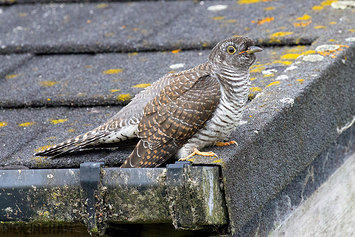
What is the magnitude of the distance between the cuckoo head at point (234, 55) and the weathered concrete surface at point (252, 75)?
300mm

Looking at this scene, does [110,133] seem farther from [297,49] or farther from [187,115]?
[297,49]

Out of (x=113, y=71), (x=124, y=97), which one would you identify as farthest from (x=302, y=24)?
(x=124, y=97)

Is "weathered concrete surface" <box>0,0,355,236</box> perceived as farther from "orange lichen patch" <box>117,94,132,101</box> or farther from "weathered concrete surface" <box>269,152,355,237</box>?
"weathered concrete surface" <box>269,152,355,237</box>

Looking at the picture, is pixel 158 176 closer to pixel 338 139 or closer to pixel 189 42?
pixel 338 139

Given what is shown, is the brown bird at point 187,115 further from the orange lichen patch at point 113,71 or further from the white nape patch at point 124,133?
the orange lichen patch at point 113,71

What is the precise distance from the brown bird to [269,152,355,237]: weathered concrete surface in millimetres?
843

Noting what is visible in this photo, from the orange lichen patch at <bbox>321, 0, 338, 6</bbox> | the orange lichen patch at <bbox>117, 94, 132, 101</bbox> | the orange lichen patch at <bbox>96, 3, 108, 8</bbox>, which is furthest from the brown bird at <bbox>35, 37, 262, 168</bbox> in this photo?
the orange lichen patch at <bbox>96, 3, 108, 8</bbox>

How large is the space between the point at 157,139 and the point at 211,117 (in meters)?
0.31

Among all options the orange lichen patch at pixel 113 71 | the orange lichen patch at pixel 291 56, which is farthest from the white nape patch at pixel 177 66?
the orange lichen patch at pixel 291 56

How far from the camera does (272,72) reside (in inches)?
123

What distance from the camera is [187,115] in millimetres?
2285

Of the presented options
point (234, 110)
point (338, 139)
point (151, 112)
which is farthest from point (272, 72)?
point (151, 112)

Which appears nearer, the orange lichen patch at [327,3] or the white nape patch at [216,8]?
the orange lichen patch at [327,3]

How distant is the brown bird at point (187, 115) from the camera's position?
90.4 inches
